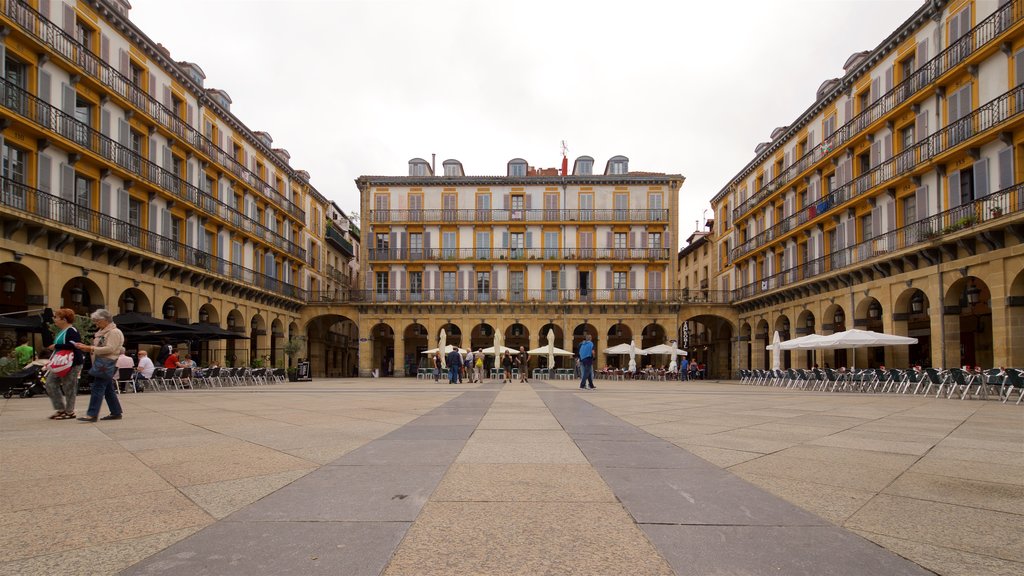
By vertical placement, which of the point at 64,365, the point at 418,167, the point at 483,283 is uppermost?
the point at 418,167

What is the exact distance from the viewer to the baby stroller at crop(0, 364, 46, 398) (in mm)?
15656

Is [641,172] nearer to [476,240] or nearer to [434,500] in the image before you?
[476,240]

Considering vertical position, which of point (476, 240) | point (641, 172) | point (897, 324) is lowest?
point (897, 324)

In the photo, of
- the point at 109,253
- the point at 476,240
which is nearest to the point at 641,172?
the point at 476,240

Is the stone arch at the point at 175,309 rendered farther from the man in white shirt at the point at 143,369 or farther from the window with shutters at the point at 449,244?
the window with shutters at the point at 449,244

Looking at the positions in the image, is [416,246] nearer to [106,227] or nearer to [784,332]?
[784,332]

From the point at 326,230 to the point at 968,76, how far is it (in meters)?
42.4

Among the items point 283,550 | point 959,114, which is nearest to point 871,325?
point 959,114

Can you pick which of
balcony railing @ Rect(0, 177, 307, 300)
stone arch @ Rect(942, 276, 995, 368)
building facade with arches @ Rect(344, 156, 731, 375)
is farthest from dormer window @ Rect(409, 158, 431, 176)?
stone arch @ Rect(942, 276, 995, 368)

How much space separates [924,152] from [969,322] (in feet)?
24.8

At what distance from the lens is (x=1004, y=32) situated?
2038 cm

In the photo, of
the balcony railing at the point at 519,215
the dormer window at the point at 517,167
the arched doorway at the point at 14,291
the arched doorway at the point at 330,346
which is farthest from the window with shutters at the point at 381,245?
the arched doorway at the point at 14,291

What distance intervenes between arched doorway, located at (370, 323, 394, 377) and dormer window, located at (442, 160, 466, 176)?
12454mm

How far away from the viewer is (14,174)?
20156 millimetres
